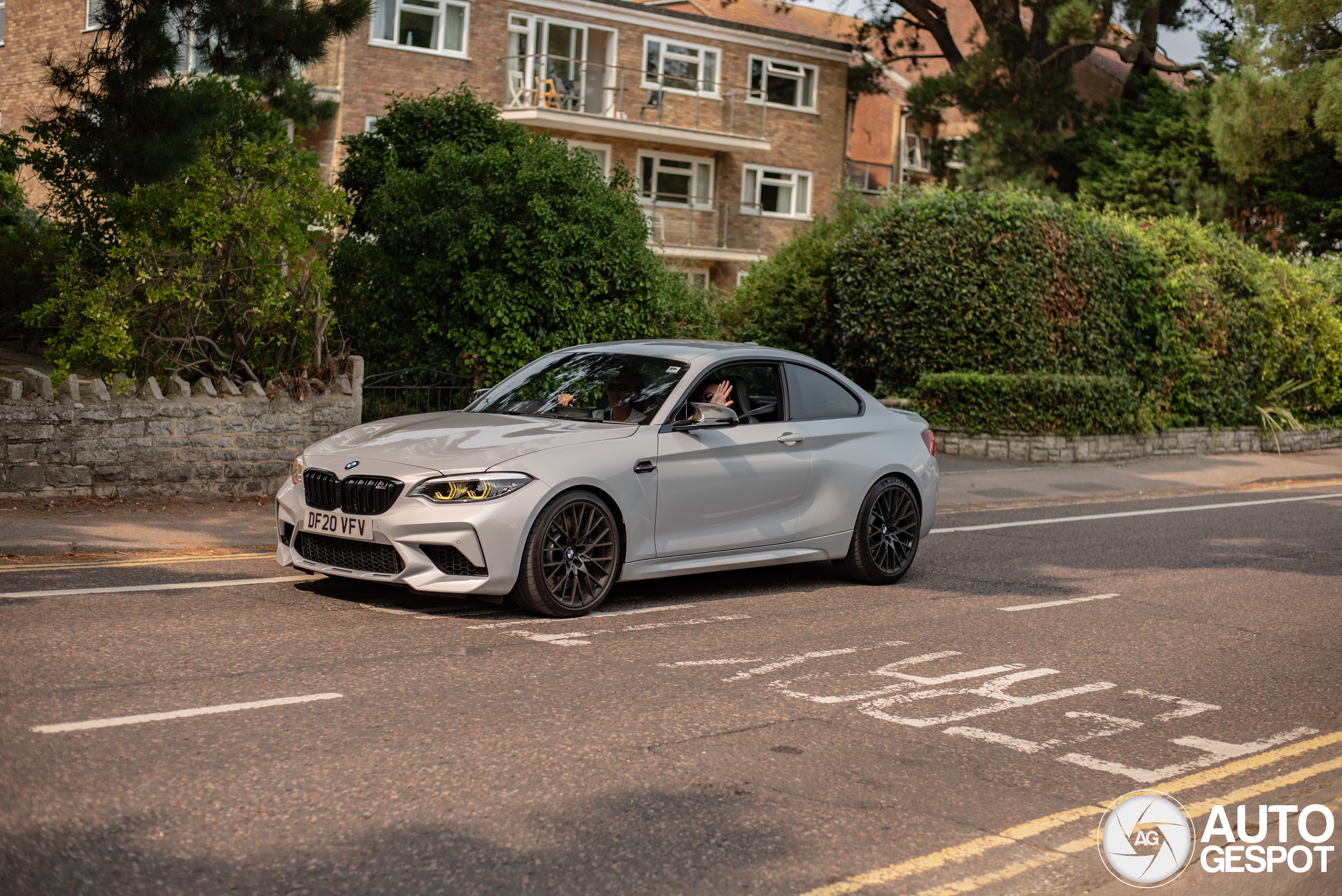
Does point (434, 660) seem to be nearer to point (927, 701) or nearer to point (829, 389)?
point (927, 701)

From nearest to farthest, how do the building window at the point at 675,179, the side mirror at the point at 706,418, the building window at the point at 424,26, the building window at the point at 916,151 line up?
the side mirror at the point at 706,418
the building window at the point at 424,26
the building window at the point at 675,179
the building window at the point at 916,151

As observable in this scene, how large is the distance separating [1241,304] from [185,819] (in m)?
22.8

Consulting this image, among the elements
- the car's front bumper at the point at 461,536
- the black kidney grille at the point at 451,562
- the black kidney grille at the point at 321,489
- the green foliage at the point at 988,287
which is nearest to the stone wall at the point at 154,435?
the black kidney grille at the point at 321,489

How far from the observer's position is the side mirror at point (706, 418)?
8359 millimetres

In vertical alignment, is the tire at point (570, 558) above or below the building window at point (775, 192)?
below

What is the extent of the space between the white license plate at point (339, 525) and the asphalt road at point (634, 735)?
0.46m

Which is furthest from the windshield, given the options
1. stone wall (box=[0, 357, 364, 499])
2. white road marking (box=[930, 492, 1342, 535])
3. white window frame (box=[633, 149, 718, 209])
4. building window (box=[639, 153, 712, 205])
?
building window (box=[639, 153, 712, 205])

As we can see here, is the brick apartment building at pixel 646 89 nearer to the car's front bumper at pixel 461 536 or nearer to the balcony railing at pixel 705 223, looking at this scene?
the balcony railing at pixel 705 223

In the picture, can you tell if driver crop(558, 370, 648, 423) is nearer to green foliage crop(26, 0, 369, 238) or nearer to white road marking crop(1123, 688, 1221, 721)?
white road marking crop(1123, 688, 1221, 721)

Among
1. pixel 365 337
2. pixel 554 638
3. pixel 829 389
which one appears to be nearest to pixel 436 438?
pixel 554 638

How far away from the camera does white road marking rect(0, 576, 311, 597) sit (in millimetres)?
7691

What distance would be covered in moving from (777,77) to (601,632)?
1376 inches

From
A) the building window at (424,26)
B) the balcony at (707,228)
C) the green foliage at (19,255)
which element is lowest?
the green foliage at (19,255)

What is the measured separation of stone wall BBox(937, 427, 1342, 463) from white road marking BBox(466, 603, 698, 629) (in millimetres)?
12741
